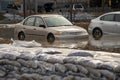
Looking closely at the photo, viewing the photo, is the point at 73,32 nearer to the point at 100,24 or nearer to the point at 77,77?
the point at 100,24

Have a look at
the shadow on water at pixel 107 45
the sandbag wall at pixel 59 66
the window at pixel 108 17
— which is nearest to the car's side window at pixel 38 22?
the shadow on water at pixel 107 45

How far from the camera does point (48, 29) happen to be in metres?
17.3

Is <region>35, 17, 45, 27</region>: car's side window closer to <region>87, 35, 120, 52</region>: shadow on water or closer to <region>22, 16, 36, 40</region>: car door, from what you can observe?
<region>22, 16, 36, 40</region>: car door

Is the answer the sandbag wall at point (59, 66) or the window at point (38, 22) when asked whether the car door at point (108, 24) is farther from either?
the sandbag wall at point (59, 66)

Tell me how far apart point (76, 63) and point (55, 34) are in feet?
32.7

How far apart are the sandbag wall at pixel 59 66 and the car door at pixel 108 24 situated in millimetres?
11623

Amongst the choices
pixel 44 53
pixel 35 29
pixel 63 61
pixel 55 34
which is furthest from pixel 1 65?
pixel 35 29

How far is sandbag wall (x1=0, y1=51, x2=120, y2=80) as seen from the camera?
21.4 ft

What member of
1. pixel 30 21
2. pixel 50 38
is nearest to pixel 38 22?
pixel 30 21

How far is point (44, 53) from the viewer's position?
26.2ft

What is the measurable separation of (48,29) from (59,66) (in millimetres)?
10154

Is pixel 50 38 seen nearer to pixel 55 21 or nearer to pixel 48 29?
pixel 48 29

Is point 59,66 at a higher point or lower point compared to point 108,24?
lower

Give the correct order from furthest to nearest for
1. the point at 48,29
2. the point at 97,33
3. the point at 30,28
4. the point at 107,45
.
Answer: the point at 97,33
the point at 30,28
the point at 48,29
the point at 107,45
